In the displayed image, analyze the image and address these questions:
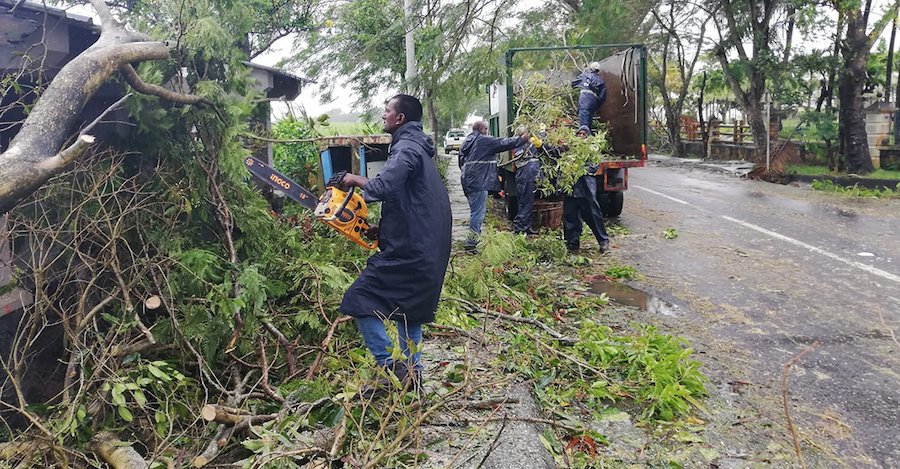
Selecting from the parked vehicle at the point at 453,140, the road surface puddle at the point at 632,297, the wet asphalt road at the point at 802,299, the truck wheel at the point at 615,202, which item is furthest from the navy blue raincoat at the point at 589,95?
the parked vehicle at the point at 453,140

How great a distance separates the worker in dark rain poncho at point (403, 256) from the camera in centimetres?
328

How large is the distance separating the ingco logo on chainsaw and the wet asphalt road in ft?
10.3

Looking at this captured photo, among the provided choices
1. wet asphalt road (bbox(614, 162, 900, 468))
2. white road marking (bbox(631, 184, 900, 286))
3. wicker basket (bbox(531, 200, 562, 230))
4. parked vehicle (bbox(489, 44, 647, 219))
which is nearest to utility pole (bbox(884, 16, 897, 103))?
wet asphalt road (bbox(614, 162, 900, 468))

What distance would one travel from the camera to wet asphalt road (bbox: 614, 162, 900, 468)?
12.0 feet

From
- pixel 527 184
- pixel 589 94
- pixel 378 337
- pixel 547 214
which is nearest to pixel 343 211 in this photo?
pixel 378 337

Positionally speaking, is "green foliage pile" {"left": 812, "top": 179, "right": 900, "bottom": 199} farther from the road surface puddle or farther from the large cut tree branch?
the large cut tree branch

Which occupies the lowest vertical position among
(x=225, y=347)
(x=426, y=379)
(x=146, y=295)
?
(x=426, y=379)

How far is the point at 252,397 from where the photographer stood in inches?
131

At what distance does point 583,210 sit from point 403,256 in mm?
5196

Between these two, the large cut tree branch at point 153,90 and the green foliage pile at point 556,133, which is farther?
the green foliage pile at point 556,133

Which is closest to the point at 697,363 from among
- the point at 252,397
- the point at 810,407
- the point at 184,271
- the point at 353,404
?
the point at 810,407

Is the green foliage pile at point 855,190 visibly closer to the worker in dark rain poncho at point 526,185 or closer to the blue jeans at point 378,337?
the worker in dark rain poncho at point 526,185

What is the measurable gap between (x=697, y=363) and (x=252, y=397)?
257 centimetres

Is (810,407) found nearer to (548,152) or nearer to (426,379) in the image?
(426,379)
